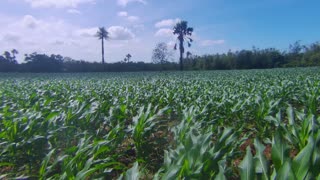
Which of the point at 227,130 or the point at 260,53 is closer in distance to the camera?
the point at 227,130

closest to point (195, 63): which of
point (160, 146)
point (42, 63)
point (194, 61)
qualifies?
point (194, 61)

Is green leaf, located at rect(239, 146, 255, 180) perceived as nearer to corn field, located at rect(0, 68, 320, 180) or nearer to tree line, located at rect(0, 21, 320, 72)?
corn field, located at rect(0, 68, 320, 180)

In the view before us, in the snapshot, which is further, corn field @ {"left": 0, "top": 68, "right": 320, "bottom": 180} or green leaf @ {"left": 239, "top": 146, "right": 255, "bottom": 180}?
corn field @ {"left": 0, "top": 68, "right": 320, "bottom": 180}

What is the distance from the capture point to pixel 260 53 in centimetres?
6100

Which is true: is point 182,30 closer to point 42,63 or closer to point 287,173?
point 42,63

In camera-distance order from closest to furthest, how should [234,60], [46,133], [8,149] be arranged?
[8,149]
[46,133]
[234,60]

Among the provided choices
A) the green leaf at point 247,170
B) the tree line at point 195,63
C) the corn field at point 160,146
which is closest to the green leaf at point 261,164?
the corn field at point 160,146

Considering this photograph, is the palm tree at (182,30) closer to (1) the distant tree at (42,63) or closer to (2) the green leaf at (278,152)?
(1) the distant tree at (42,63)

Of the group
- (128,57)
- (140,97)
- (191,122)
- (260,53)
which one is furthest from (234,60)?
(191,122)

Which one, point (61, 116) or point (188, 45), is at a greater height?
point (188, 45)

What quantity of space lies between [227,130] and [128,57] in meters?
74.3

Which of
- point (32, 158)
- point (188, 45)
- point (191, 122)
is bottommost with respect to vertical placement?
point (32, 158)

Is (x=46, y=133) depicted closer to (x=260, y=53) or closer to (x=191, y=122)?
(x=191, y=122)

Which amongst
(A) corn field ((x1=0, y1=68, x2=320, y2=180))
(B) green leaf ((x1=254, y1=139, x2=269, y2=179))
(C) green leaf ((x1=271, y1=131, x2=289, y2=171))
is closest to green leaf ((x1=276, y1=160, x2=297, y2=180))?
(A) corn field ((x1=0, y1=68, x2=320, y2=180))
